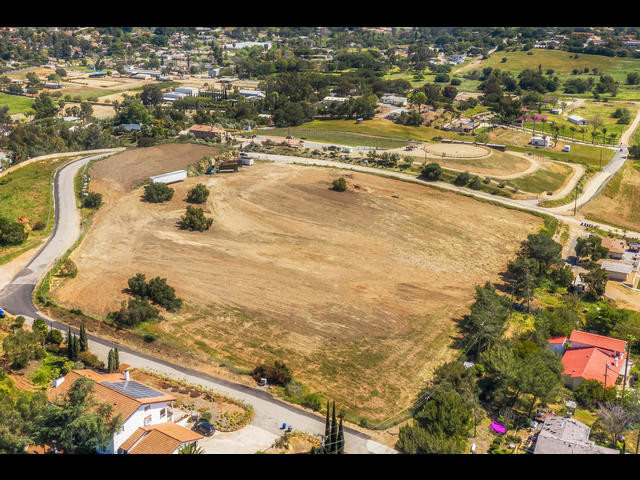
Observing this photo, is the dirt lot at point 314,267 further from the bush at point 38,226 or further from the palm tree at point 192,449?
the palm tree at point 192,449

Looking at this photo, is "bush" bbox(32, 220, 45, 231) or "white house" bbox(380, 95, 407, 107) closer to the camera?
"bush" bbox(32, 220, 45, 231)

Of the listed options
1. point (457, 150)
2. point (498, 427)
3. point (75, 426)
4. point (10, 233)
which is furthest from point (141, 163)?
point (498, 427)

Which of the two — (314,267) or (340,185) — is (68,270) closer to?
(314,267)

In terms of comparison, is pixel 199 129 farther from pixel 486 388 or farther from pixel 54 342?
pixel 486 388

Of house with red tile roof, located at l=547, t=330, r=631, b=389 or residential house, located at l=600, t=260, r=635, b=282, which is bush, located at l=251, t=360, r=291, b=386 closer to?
house with red tile roof, located at l=547, t=330, r=631, b=389

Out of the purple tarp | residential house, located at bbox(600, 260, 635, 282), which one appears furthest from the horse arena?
the purple tarp

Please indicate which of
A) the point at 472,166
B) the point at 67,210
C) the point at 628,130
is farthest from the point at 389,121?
the point at 67,210
